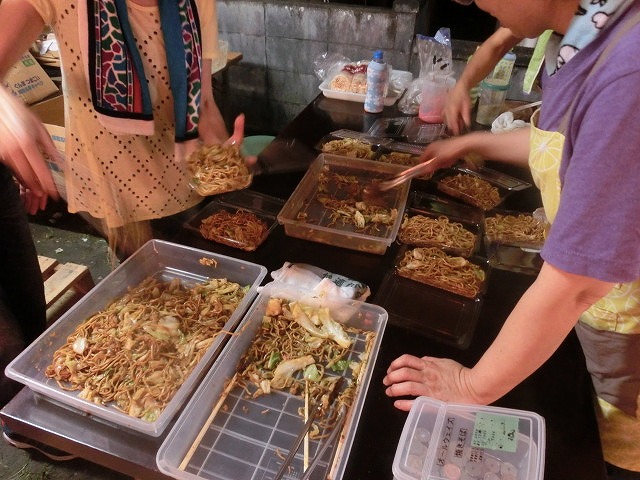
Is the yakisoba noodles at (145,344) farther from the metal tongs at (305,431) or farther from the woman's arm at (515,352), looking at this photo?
the woman's arm at (515,352)

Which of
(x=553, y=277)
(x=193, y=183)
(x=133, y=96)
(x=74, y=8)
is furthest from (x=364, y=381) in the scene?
(x=74, y=8)

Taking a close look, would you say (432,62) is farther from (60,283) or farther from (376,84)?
(60,283)

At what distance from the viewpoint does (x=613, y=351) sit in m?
1.29

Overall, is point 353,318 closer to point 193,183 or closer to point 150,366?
point 150,366

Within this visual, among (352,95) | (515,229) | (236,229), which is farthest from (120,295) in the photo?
(352,95)

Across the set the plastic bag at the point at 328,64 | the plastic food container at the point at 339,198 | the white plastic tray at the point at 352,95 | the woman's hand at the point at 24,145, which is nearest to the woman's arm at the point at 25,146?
the woman's hand at the point at 24,145

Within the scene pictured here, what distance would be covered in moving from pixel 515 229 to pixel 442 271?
43cm

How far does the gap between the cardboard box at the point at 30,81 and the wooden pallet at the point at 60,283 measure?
1.55 metres

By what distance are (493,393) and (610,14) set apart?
804 mm

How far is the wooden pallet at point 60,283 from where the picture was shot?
106 inches

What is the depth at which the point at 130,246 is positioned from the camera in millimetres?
2016

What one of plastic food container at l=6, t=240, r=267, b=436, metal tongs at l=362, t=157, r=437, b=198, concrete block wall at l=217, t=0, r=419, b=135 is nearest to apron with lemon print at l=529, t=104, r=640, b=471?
metal tongs at l=362, t=157, r=437, b=198

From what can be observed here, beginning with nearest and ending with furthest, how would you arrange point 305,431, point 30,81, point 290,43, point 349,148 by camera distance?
point 305,431
point 349,148
point 30,81
point 290,43

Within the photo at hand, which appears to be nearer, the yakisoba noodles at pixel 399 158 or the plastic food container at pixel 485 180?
the plastic food container at pixel 485 180
